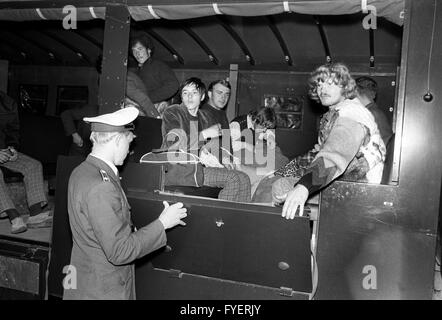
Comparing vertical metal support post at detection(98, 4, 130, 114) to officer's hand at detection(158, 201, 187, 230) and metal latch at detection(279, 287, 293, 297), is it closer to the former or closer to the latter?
officer's hand at detection(158, 201, 187, 230)

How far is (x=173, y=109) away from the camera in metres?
4.08

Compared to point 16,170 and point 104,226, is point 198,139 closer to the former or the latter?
point 104,226

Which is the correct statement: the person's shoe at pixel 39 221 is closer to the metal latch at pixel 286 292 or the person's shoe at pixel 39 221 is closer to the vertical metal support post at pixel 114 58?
the vertical metal support post at pixel 114 58

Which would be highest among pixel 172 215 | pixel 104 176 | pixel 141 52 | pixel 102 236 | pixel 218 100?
pixel 141 52

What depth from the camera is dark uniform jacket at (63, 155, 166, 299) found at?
7.72 feet

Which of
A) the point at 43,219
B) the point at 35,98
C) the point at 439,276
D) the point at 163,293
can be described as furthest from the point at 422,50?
the point at 35,98

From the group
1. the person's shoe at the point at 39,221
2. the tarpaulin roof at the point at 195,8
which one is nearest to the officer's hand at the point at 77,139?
the person's shoe at the point at 39,221

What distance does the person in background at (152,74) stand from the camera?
15.5 feet

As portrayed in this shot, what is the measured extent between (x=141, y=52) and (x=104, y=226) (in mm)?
2942

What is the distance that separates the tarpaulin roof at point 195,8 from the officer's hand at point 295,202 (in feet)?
5.43

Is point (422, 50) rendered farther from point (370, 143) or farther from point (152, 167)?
point (152, 167)

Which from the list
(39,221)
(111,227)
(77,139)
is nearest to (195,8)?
(111,227)

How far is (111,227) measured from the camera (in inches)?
92.2
